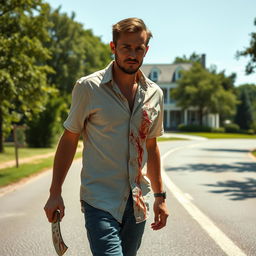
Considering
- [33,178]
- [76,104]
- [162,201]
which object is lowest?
[33,178]

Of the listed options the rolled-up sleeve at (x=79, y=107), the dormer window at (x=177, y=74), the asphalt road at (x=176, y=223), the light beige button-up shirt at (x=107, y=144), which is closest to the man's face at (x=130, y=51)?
the light beige button-up shirt at (x=107, y=144)

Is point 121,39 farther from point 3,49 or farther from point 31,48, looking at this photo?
point 31,48

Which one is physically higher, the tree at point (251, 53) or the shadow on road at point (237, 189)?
the tree at point (251, 53)

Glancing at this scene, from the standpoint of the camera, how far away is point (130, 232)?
285 centimetres

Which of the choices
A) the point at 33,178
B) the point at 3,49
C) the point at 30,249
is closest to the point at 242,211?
the point at 30,249

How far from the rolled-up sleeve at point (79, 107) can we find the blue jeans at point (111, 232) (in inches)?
19.2

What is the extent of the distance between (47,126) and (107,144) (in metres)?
29.5

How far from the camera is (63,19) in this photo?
176ft

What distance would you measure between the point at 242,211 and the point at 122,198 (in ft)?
19.0

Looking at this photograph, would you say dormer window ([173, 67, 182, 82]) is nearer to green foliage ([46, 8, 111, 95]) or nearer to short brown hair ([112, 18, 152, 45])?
green foliage ([46, 8, 111, 95])

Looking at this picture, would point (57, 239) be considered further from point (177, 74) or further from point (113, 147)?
point (177, 74)

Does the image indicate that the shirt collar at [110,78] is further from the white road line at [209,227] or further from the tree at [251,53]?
the tree at [251,53]

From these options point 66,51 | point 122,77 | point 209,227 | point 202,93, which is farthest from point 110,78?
point 202,93

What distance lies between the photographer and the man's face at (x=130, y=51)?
2.81 m
